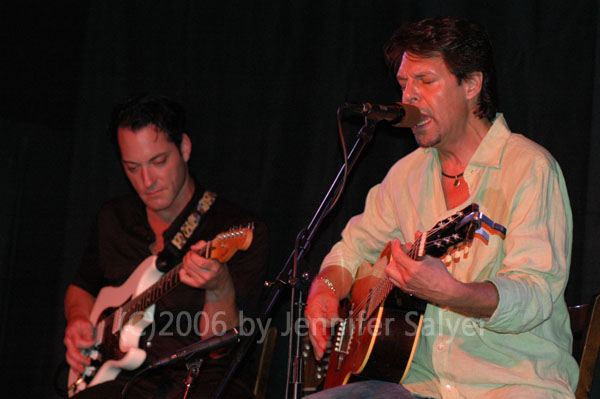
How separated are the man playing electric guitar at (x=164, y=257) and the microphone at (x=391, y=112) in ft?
3.35

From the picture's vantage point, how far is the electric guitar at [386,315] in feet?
6.42

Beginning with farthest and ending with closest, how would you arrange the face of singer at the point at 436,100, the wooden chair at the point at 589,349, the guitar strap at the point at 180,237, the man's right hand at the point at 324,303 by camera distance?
1. the guitar strap at the point at 180,237
2. the man's right hand at the point at 324,303
3. the face of singer at the point at 436,100
4. the wooden chair at the point at 589,349

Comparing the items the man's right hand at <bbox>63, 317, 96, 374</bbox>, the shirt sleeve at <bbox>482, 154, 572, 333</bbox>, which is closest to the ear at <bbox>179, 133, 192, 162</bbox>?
the man's right hand at <bbox>63, 317, 96, 374</bbox>

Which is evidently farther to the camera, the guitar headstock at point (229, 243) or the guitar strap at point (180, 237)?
the guitar strap at point (180, 237)

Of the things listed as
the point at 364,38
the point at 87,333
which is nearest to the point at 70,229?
the point at 87,333

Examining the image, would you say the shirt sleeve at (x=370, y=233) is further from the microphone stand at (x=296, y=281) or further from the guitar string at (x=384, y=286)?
the microphone stand at (x=296, y=281)

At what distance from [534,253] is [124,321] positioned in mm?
2005

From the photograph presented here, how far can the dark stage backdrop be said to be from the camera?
10.1ft

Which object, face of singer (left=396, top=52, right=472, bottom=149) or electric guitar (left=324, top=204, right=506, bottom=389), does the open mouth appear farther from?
electric guitar (left=324, top=204, right=506, bottom=389)

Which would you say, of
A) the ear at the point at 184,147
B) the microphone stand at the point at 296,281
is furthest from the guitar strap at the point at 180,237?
the microphone stand at the point at 296,281

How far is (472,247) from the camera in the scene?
90.0 inches

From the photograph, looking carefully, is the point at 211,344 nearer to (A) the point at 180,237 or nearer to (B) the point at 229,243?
(B) the point at 229,243

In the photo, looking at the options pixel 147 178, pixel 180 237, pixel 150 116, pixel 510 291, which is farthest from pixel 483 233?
pixel 150 116

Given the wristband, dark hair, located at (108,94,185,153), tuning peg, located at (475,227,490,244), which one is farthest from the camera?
dark hair, located at (108,94,185,153)
